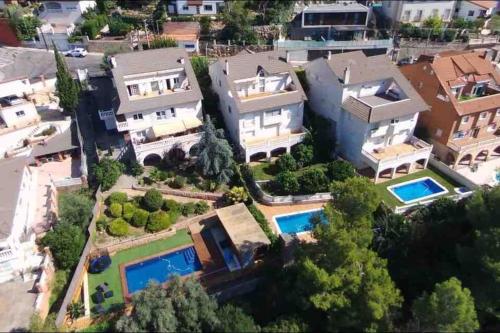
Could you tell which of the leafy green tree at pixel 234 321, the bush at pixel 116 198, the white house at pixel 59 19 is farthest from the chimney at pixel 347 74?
the white house at pixel 59 19

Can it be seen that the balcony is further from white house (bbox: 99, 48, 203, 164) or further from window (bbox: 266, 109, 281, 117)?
white house (bbox: 99, 48, 203, 164)

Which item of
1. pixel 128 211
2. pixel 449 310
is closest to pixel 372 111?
pixel 449 310

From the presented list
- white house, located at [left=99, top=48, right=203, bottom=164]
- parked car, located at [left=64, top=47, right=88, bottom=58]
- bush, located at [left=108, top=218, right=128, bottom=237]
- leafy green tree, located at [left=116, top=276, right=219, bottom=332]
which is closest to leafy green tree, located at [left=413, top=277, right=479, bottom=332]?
leafy green tree, located at [left=116, top=276, right=219, bottom=332]

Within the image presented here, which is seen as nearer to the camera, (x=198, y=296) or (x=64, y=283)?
(x=198, y=296)

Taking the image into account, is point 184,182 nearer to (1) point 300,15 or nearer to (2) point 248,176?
(2) point 248,176

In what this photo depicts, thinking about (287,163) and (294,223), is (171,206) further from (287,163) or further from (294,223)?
(287,163)

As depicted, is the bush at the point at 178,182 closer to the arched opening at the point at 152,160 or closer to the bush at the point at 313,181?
the arched opening at the point at 152,160

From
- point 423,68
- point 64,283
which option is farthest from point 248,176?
point 423,68
